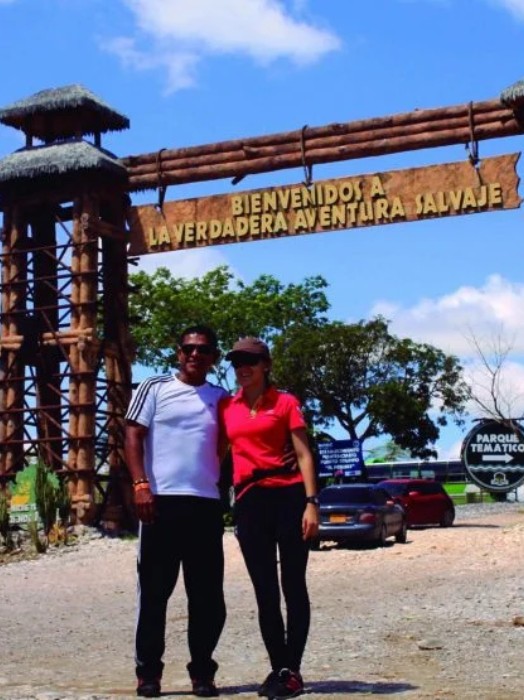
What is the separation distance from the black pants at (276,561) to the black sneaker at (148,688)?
0.66m

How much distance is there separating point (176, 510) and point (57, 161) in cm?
2076

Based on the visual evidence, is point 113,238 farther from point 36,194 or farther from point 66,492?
point 66,492

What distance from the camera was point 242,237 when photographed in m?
26.5

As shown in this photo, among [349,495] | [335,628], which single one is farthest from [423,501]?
[335,628]

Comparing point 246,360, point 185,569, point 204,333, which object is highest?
point 204,333

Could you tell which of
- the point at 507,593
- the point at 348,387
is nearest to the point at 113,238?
the point at 507,593

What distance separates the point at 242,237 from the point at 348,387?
113 ft

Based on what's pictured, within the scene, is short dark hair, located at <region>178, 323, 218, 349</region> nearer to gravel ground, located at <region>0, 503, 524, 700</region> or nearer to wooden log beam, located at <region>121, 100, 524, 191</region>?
gravel ground, located at <region>0, 503, 524, 700</region>

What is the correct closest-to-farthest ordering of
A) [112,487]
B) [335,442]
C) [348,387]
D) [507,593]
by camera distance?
[507,593], [112,487], [335,442], [348,387]

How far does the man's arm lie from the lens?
7.58 m

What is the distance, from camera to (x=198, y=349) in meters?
7.88

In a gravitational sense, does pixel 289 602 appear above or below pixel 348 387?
below

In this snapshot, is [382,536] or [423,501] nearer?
[382,536]

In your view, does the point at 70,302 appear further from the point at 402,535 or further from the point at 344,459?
the point at 344,459
